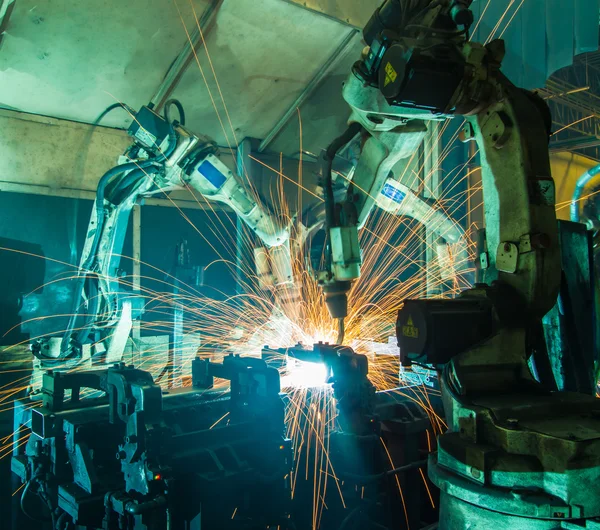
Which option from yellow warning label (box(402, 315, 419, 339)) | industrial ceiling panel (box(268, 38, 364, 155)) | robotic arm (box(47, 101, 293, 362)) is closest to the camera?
yellow warning label (box(402, 315, 419, 339))

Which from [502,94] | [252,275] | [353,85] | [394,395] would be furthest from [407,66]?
[252,275]

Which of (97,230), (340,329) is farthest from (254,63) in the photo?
(340,329)

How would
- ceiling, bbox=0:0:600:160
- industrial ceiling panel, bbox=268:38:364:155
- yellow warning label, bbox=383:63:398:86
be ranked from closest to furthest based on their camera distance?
yellow warning label, bbox=383:63:398:86 < ceiling, bbox=0:0:600:160 < industrial ceiling panel, bbox=268:38:364:155

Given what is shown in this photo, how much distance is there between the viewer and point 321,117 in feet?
15.1

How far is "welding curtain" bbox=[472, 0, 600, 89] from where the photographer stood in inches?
Answer: 147

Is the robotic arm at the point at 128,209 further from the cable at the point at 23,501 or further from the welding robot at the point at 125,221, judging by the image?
the cable at the point at 23,501

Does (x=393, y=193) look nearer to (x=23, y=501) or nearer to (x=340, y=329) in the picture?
(x=340, y=329)

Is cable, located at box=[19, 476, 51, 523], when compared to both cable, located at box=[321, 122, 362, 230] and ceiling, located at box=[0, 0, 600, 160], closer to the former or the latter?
cable, located at box=[321, 122, 362, 230]

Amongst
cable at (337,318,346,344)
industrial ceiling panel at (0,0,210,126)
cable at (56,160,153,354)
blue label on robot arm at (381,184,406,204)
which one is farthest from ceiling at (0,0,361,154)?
cable at (337,318,346,344)

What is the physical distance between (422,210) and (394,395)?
159 cm

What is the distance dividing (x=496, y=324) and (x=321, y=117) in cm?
340

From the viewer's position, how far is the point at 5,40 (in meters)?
3.13

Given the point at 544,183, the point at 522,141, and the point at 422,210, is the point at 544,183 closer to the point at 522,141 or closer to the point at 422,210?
the point at 522,141

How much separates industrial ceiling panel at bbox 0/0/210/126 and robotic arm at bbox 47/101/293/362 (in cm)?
49
